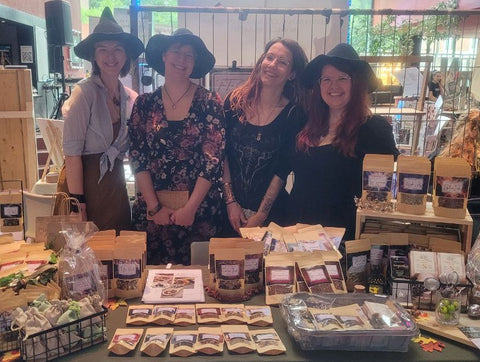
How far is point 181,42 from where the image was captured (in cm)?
208

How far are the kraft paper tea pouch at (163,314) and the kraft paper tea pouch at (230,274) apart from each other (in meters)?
0.17

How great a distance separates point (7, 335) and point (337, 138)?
1.43 meters

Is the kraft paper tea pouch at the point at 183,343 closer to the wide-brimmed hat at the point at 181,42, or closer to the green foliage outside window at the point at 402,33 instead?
the wide-brimmed hat at the point at 181,42

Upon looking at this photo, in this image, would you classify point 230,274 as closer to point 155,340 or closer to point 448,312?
point 155,340

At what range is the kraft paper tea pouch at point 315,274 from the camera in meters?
1.50

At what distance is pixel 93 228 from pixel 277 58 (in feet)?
3.75

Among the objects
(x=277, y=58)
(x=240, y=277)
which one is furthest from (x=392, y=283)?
(x=277, y=58)

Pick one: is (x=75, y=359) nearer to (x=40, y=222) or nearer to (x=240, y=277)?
(x=240, y=277)

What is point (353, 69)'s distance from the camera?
200cm

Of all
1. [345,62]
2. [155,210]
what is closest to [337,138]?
[345,62]

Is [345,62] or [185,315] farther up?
[345,62]

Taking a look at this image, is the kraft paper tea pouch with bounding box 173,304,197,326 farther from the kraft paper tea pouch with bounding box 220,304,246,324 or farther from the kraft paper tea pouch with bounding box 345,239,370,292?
the kraft paper tea pouch with bounding box 345,239,370,292

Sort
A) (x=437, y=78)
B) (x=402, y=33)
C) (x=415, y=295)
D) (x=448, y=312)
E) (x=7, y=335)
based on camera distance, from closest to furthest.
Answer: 1. (x=7, y=335)
2. (x=448, y=312)
3. (x=415, y=295)
4. (x=437, y=78)
5. (x=402, y=33)

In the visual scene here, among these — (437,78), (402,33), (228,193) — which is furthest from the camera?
(402,33)
